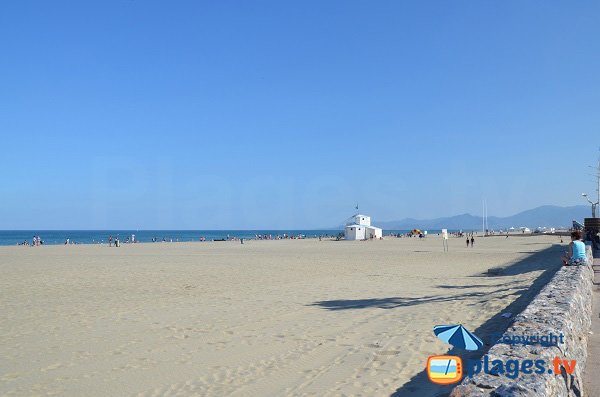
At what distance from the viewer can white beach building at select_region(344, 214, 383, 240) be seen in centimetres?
6762

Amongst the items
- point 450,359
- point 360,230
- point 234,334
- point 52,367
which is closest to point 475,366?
point 450,359

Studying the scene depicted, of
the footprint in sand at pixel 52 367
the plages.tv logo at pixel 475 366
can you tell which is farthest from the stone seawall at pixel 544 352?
the footprint in sand at pixel 52 367

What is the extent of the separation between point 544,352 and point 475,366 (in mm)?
612

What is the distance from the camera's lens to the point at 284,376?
20.8ft

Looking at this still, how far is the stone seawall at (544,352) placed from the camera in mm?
3320

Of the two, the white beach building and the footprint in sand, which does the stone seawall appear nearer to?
the footprint in sand

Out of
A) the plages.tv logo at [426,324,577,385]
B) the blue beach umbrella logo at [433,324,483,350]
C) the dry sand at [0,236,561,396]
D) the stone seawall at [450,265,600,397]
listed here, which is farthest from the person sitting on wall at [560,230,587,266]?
the blue beach umbrella logo at [433,324,483,350]

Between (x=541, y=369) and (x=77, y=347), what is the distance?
7114mm

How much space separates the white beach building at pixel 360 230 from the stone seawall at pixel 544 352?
6019 cm

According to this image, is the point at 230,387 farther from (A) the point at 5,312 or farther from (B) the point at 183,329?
(A) the point at 5,312

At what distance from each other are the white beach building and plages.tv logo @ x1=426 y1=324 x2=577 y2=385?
61.4 m

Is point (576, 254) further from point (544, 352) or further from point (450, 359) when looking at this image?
point (544, 352)

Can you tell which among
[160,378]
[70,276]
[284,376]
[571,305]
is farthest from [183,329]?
[70,276]

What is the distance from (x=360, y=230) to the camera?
67875 millimetres
